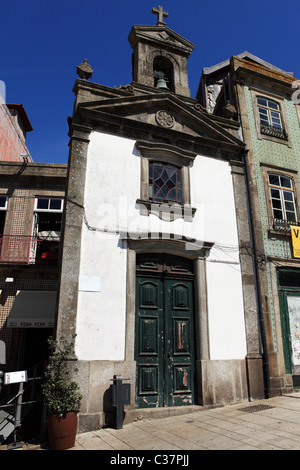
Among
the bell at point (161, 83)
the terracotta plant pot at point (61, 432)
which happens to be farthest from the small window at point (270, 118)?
the terracotta plant pot at point (61, 432)

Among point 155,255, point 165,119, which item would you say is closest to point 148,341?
point 155,255

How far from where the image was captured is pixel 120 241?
23.0 feet

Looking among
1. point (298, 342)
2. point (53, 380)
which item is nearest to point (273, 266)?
point (298, 342)

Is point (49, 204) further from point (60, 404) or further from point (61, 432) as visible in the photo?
point (61, 432)

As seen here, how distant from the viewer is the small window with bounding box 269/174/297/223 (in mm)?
9227

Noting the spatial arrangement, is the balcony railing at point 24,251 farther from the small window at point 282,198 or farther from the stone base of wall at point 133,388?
the small window at point 282,198

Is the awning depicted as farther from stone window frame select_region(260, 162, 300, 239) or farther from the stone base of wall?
stone window frame select_region(260, 162, 300, 239)

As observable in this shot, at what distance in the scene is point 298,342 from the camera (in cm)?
821

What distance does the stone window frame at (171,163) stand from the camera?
7582 millimetres

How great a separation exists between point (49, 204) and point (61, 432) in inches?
325

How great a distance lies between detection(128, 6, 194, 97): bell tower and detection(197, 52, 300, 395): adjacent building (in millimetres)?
1588

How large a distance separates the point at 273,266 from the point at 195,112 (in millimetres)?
4491

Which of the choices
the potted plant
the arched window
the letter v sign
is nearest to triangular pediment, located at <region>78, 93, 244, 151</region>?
the arched window
